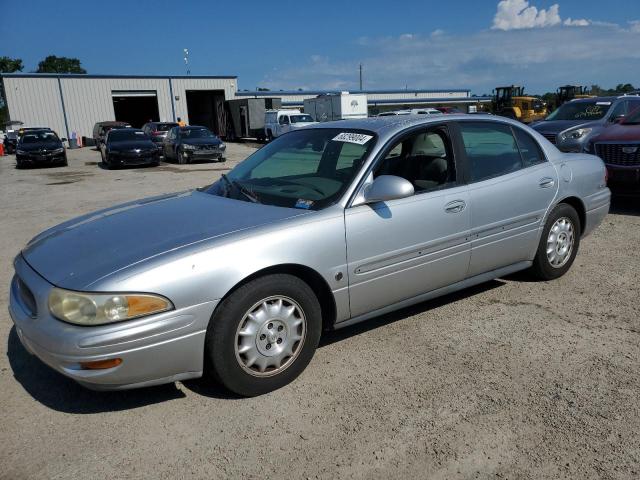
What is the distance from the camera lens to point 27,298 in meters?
2.93

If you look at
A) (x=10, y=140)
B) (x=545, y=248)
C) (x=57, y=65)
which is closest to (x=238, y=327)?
(x=545, y=248)

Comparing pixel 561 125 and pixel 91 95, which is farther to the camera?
pixel 91 95

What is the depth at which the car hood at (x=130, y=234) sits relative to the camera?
2.76 metres

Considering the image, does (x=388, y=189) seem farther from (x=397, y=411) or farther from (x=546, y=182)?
(x=546, y=182)

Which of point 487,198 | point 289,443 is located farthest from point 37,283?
point 487,198

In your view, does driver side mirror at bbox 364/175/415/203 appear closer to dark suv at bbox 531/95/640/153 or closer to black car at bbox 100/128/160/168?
dark suv at bbox 531/95/640/153

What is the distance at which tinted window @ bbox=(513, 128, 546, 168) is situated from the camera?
4.38 m

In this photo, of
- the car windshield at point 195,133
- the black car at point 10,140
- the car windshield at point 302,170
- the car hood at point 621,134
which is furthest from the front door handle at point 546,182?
the black car at point 10,140

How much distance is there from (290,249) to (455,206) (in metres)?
1.41

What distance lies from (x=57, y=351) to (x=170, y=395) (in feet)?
2.38

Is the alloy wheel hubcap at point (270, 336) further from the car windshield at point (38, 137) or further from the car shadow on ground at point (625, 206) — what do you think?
the car windshield at point (38, 137)

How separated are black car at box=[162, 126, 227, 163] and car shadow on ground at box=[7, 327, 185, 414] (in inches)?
658

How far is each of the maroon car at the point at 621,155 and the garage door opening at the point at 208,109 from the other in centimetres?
3556

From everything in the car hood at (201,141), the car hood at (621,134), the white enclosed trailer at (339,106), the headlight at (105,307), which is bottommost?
the headlight at (105,307)
